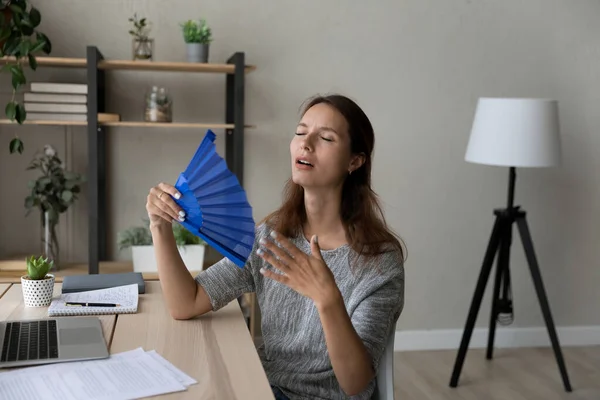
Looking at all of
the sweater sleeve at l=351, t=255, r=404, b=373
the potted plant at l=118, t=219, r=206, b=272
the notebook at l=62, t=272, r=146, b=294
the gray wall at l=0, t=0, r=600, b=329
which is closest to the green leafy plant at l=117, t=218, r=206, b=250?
the potted plant at l=118, t=219, r=206, b=272

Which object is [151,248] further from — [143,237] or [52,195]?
[52,195]

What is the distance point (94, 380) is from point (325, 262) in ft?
1.98

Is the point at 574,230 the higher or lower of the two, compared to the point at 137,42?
lower

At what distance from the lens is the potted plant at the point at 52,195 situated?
3.35 metres

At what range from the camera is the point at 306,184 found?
1899mm

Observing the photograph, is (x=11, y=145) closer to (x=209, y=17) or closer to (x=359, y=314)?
(x=209, y=17)

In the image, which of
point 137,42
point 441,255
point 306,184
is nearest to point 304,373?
point 306,184

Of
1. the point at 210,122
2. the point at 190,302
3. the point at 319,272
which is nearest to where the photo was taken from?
the point at 319,272

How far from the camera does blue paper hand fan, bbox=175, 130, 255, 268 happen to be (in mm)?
1668

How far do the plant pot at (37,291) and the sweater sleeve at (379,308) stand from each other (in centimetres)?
81

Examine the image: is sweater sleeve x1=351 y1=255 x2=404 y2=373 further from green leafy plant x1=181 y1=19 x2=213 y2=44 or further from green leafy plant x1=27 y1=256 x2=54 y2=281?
green leafy plant x1=181 y1=19 x2=213 y2=44

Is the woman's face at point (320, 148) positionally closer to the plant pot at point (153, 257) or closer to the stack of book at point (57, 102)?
the plant pot at point (153, 257)

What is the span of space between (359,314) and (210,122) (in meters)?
2.18

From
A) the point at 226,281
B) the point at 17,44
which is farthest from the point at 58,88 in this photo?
the point at 226,281
